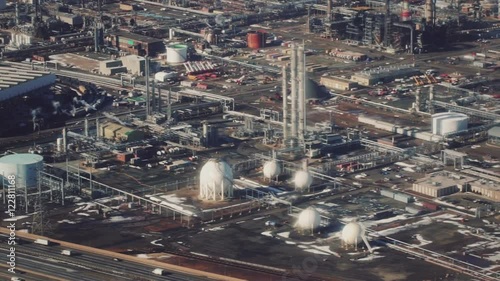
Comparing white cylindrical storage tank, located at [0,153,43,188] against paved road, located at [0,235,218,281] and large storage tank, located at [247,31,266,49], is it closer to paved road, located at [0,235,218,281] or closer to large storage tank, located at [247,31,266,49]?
paved road, located at [0,235,218,281]

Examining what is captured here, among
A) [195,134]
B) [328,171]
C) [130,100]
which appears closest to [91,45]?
[130,100]

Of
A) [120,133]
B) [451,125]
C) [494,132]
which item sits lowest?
[120,133]

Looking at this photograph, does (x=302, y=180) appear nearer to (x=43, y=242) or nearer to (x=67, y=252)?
(x=67, y=252)

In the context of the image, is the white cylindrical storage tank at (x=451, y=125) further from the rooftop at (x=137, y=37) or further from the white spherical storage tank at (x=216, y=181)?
the rooftop at (x=137, y=37)

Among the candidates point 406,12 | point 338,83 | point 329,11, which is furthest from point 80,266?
point 406,12

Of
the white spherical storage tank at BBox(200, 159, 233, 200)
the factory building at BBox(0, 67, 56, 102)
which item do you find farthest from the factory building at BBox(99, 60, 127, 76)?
the white spherical storage tank at BBox(200, 159, 233, 200)

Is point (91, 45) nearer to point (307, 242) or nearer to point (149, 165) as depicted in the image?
point (149, 165)

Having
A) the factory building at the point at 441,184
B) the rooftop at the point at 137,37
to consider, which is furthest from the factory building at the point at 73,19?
the factory building at the point at 441,184
